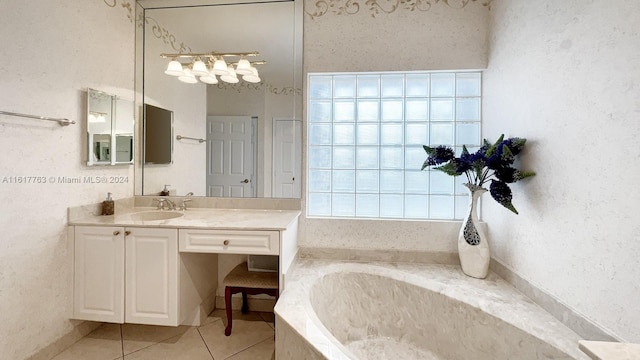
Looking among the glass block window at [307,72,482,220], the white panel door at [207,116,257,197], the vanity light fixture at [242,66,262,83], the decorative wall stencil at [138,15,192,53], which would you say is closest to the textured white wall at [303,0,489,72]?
the glass block window at [307,72,482,220]

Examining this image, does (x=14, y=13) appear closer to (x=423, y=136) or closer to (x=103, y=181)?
(x=103, y=181)

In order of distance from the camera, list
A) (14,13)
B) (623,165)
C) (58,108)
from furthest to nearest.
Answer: (58,108)
(14,13)
(623,165)

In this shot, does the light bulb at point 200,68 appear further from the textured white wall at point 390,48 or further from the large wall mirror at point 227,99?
the textured white wall at point 390,48

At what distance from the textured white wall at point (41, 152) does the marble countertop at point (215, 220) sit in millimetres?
212

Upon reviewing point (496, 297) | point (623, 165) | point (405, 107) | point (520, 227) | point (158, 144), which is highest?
point (405, 107)

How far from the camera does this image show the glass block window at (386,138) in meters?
2.14

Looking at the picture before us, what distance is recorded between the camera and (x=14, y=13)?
145 cm

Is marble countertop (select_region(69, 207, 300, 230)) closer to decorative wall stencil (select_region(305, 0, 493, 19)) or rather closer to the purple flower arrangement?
the purple flower arrangement

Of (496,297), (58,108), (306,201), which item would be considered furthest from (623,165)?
(58,108)

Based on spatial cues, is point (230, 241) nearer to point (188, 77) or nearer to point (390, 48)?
point (188, 77)

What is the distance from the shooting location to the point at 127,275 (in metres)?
1.71

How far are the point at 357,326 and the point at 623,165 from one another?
5.02ft

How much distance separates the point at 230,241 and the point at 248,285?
41 cm

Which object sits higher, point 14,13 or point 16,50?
point 14,13
